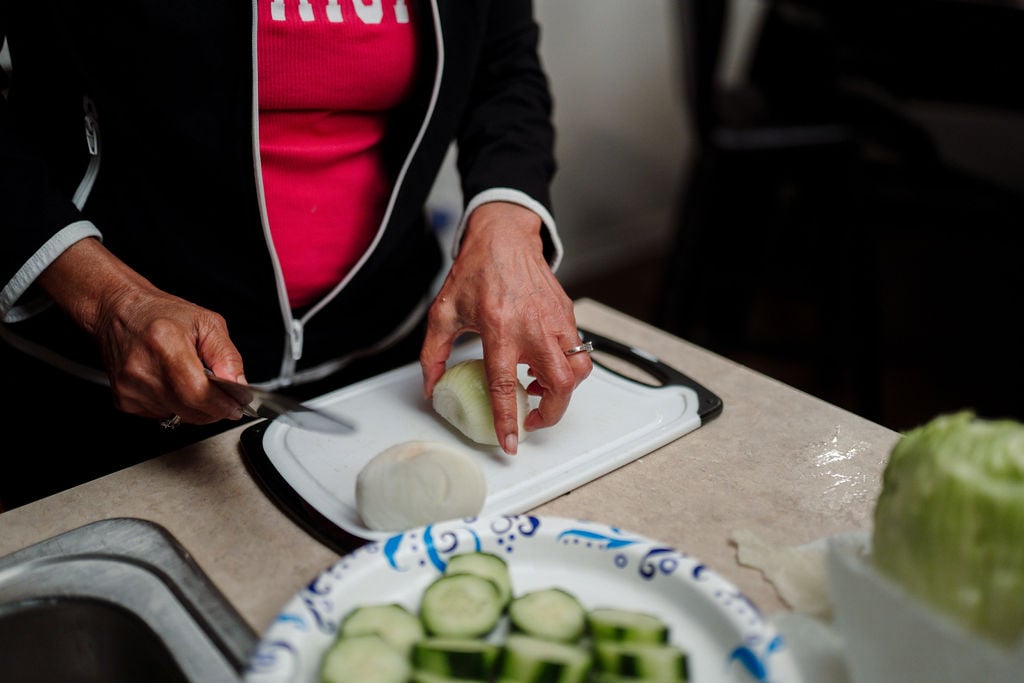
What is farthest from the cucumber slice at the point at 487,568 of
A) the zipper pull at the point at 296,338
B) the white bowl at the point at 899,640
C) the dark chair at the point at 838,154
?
the dark chair at the point at 838,154

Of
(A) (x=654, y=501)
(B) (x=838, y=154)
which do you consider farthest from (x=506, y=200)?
(B) (x=838, y=154)

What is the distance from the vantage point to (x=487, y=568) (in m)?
0.59

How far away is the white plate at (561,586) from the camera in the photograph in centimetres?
52

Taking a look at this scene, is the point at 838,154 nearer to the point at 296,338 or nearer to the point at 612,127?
the point at 612,127

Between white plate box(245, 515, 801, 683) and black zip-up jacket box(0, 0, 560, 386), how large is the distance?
470mm

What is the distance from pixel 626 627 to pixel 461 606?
110mm

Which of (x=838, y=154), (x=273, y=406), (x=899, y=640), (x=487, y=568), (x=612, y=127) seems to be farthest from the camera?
(x=612, y=127)

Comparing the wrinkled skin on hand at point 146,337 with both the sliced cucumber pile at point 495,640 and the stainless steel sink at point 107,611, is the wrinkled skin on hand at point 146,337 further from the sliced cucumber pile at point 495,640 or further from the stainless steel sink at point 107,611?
the sliced cucumber pile at point 495,640

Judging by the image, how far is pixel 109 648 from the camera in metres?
0.67

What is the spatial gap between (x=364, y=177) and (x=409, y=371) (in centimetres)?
25

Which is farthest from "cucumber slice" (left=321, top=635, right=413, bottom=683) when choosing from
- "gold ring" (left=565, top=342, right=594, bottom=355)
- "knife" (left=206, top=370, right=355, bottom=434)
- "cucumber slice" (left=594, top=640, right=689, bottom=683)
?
"gold ring" (left=565, top=342, right=594, bottom=355)

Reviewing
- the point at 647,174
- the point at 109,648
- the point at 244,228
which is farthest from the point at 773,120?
the point at 109,648

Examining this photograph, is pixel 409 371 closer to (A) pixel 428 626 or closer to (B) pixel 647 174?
(A) pixel 428 626

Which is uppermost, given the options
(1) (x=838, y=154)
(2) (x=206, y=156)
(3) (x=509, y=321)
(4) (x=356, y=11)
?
(4) (x=356, y=11)
